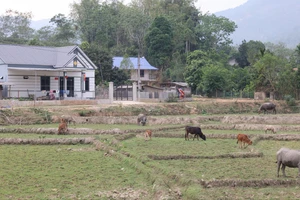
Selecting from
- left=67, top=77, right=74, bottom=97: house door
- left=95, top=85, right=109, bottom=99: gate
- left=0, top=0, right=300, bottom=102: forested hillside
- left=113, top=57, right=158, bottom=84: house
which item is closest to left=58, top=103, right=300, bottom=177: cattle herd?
left=67, top=77, right=74, bottom=97: house door

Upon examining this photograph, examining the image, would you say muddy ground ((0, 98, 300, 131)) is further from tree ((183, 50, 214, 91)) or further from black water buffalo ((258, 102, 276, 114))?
tree ((183, 50, 214, 91))

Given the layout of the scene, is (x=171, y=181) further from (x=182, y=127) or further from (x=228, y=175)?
(x=182, y=127)

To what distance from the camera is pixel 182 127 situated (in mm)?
36531

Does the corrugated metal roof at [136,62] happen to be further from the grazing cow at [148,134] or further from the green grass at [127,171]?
the green grass at [127,171]

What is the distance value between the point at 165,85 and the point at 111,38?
1020 inches

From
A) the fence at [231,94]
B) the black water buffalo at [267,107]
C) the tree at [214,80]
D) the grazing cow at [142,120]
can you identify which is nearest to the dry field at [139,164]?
the grazing cow at [142,120]

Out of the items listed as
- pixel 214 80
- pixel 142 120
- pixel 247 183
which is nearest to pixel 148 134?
pixel 142 120

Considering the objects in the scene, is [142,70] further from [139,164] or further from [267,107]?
[139,164]

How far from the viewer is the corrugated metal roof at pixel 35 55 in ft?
165

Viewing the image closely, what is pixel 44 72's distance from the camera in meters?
52.3

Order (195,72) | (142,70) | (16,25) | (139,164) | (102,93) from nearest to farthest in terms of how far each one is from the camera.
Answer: (139,164), (102,93), (195,72), (142,70), (16,25)

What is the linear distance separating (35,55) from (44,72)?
8.58 ft

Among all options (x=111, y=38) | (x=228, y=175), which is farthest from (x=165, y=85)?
(x=228, y=175)

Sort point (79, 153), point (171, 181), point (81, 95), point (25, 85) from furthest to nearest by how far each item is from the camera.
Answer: point (81, 95), point (25, 85), point (79, 153), point (171, 181)
